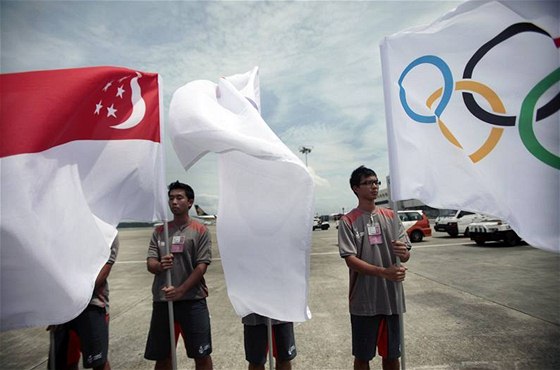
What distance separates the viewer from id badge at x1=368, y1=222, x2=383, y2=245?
8.11 ft

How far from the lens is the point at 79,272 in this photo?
1.88 m

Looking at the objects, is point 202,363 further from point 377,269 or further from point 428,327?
point 428,327

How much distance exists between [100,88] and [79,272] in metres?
1.24

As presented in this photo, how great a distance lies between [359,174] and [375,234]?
1.72 ft

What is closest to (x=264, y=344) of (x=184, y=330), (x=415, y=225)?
(x=184, y=330)

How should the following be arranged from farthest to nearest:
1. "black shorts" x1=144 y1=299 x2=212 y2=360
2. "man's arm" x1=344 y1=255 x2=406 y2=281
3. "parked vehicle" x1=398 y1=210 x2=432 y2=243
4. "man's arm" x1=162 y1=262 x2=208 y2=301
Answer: "parked vehicle" x1=398 y1=210 x2=432 y2=243, "black shorts" x1=144 y1=299 x2=212 y2=360, "man's arm" x1=162 y1=262 x2=208 y2=301, "man's arm" x1=344 y1=255 x2=406 y2=281

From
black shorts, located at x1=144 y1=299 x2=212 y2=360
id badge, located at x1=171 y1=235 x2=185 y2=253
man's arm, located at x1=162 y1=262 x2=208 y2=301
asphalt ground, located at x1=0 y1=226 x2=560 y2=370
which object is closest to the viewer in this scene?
man's arm, located at x1=162 y1=262 x2=208 y2=301

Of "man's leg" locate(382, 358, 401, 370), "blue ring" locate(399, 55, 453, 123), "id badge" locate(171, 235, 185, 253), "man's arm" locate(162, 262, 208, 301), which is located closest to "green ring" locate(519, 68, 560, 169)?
"blue ring" locate(399, 55, 453, 123)

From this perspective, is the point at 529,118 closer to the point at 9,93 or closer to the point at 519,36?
the point at 519,36

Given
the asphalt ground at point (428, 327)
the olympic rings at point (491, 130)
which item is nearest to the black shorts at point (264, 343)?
the asphalt ground at point (428, 327)

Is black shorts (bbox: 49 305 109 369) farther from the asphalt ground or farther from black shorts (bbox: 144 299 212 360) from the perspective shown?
the asphalt ground

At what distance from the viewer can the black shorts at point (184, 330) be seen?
2580mm

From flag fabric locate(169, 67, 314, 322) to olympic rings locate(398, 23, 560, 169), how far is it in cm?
104

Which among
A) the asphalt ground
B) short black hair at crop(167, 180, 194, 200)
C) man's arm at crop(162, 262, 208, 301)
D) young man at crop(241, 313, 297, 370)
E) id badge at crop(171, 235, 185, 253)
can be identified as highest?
short black hair at crop(167, 180, 194, 200)
